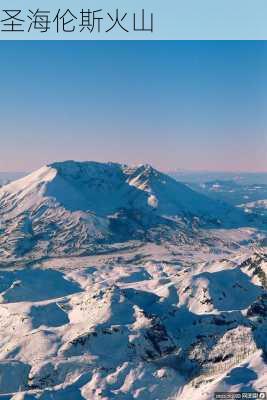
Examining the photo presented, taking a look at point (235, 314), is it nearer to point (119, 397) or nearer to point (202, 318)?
point (202, 318)

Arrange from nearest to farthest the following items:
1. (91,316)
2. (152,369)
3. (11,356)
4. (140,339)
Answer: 1. (152,369)
2. (140,339)
3. (11,356)
4. (91,316)

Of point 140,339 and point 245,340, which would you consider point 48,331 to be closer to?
point 140,339

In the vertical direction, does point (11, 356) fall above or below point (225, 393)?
below

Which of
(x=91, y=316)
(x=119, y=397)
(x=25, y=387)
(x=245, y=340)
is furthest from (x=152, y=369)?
(x=91, y=316)

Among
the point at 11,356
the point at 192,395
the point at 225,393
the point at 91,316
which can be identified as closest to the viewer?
the point at 225,393

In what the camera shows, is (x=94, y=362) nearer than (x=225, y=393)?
No

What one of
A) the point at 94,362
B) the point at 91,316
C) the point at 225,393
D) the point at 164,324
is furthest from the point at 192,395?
the point at 91,316

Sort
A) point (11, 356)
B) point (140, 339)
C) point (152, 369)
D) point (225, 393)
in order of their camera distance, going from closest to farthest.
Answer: point (225, 393)
point (152, 369)
point (140, 339)
point (11, 356)

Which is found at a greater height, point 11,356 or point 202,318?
point 202,318

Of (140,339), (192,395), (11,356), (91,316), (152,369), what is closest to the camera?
(192,395)
